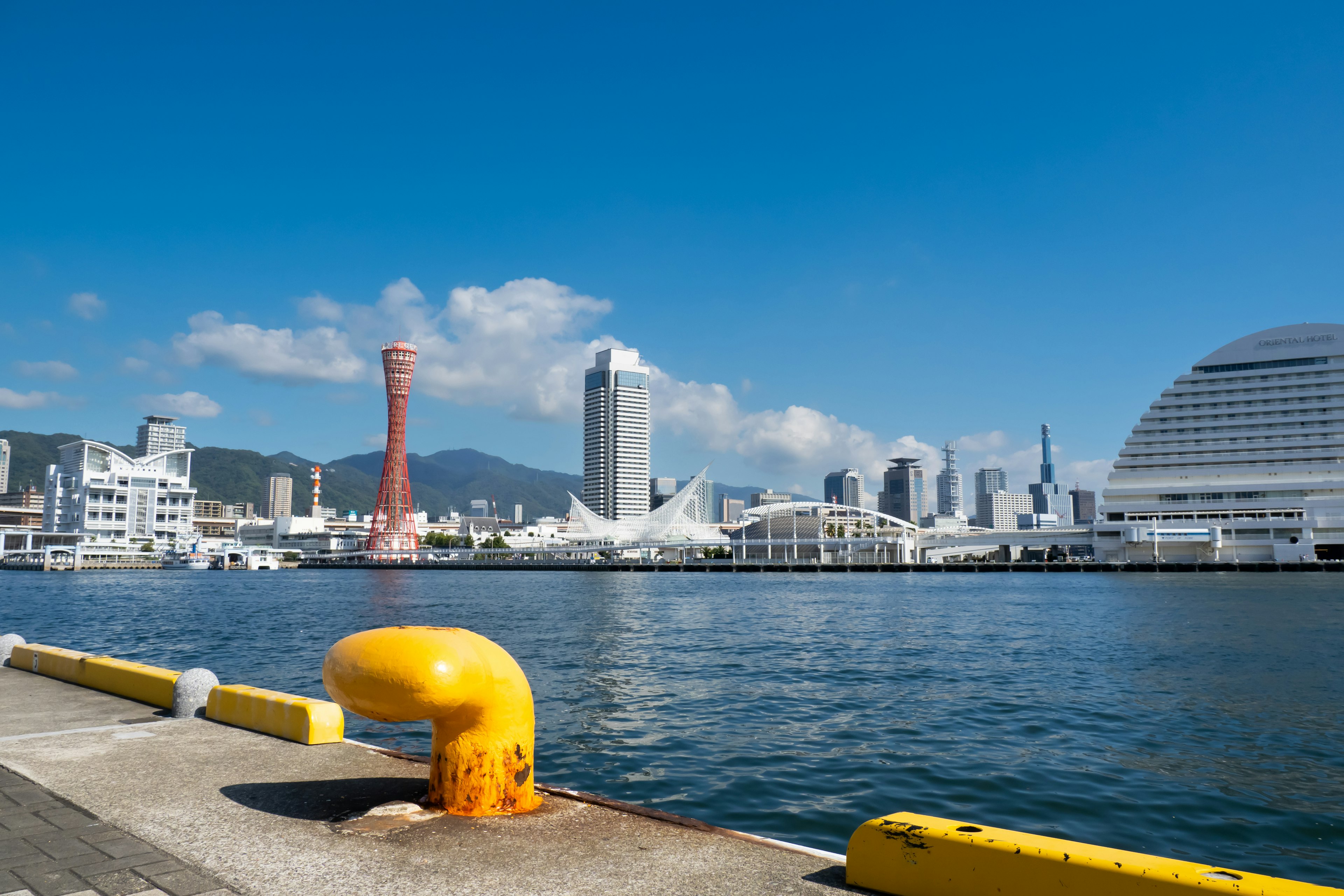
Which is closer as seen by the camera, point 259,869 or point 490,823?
point 259,869

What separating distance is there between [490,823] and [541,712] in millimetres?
7424

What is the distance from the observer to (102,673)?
9359mm

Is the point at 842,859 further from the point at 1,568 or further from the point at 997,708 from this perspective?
the point at 1,568

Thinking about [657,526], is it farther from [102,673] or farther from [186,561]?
[102,673]

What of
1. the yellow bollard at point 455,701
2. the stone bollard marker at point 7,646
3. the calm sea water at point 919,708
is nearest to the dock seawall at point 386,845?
the yellow bollard at point 455,701

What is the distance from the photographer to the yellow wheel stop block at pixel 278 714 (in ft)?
22.5

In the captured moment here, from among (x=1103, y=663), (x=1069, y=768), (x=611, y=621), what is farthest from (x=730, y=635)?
(x=1069, y=768)

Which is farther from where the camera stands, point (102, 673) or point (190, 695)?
point (102, 673)

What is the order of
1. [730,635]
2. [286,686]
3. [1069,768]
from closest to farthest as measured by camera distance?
1. [1069,768]
2. [286,686]
3. [730,635]

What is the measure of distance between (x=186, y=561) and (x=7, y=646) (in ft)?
342

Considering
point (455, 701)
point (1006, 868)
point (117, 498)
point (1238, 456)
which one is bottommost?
point (1006, 868)

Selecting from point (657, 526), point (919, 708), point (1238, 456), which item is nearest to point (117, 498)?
point (657, 526)

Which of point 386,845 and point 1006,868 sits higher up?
point 1006,868

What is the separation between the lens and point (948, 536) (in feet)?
336
